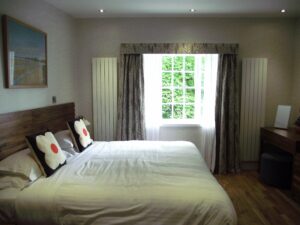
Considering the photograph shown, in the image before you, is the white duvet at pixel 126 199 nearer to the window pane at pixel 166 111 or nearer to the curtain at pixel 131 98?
the curtain at pixel 131 98

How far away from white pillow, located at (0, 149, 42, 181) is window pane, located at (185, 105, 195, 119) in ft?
9.11

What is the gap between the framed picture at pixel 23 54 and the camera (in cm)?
238

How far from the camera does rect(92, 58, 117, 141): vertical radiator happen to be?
4.13 meters

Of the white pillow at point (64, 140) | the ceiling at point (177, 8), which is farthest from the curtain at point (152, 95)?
the white pillow at point (64, 140)

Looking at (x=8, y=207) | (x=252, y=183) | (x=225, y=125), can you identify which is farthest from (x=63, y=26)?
(x=252, y=183)

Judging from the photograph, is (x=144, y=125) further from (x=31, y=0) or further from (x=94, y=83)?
(x=31, y=0)

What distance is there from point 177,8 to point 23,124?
2549 millimetres

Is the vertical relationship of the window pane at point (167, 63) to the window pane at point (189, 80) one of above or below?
above

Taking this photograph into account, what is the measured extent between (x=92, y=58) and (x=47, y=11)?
42.3 inches

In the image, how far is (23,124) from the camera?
258 cm

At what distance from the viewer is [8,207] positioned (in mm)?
1881

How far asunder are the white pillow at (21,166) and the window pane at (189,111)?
2.78 m

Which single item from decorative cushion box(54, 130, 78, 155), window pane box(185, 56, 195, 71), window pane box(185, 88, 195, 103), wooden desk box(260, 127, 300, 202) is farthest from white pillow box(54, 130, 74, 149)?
wooden desk box(260, 127, 300, 202)

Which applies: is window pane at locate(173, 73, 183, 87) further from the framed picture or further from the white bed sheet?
the white bed sheet
